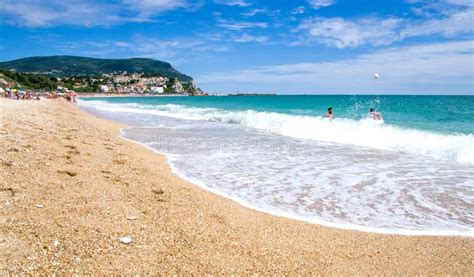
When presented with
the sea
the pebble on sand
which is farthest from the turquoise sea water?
the pebble on sand

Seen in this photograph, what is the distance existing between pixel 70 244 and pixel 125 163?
449 centimetres

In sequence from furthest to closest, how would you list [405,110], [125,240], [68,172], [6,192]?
[405,110] → [68,172] → [6,192] → [125,240]

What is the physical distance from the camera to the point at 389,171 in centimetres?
871

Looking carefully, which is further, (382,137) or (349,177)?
(382,137)

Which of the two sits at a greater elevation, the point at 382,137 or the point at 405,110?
the point at 405,110

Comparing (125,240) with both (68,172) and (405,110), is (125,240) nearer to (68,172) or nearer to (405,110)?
(68,172)

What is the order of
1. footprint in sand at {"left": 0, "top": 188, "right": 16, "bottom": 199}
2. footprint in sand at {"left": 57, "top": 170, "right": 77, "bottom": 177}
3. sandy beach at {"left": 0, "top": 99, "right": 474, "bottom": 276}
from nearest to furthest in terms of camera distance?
sandy beach at {"left": 0, "top": 99, "right": 474, "bottom": 276}, footprint in sand at {"left": 0, "top": 188, "right": 16, "bottom": 199}, footprint in sand at {"left": 57, "top": 170, "right": 77, "bottom": 177}

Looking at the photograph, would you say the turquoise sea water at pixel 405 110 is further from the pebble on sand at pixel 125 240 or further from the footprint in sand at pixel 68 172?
the pebble on sand at pixel 125 240

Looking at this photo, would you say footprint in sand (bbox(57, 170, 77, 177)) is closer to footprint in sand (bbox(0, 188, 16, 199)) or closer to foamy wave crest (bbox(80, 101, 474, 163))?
footprint in sand (bbox(0, 188, 16, 199))

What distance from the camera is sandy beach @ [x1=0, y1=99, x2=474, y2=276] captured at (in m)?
3.35

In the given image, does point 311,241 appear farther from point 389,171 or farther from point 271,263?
point 389,171

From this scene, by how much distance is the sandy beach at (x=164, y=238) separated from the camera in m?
3.35

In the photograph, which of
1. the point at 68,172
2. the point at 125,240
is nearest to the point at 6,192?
the point at 68,172

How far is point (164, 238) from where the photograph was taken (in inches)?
156
